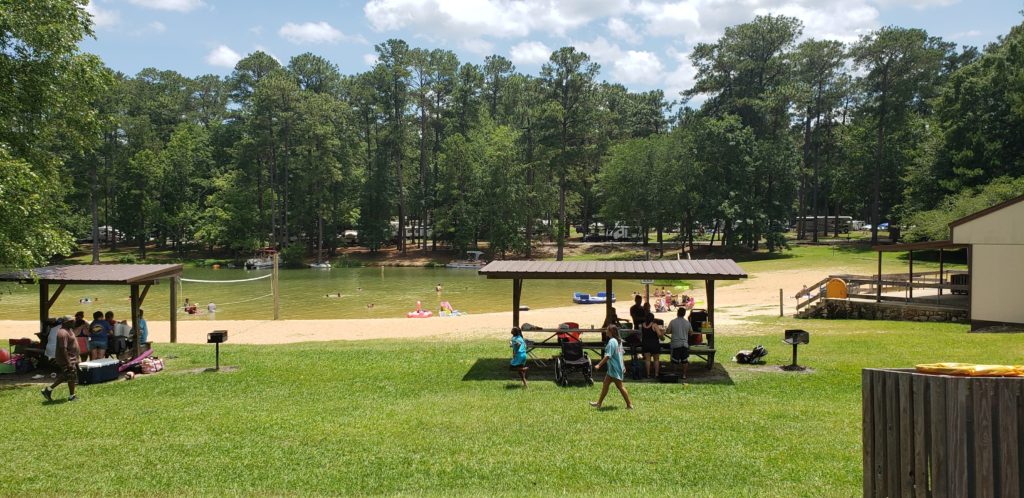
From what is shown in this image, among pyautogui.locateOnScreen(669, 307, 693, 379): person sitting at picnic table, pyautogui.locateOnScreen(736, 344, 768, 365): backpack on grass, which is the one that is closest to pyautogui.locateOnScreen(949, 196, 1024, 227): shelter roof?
pyautogui.locateOnScreen(736, 344, 768, 365): backpack on grass

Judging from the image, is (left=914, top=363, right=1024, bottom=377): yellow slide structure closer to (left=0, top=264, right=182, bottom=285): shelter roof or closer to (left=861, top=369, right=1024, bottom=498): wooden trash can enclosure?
(left=861, top=369, right=1024, bottom=498): wooden trash can enclosure

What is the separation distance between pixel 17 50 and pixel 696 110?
196 ft

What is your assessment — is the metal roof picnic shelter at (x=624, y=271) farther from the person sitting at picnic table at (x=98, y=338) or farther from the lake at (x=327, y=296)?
the lake at (x=327, y=296)

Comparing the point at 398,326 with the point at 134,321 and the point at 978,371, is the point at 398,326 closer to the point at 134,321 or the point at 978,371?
the point at 134,321

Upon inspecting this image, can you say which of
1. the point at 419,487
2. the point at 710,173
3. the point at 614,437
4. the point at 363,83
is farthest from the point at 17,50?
the point at 363,83

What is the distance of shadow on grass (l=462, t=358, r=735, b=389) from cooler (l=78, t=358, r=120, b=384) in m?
7.63

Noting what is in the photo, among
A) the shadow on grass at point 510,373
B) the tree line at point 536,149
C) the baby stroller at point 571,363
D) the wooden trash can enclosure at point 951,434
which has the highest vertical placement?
the tree line at point 536,149

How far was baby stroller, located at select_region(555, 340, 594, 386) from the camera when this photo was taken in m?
13.1

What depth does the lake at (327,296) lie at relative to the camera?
115 feet

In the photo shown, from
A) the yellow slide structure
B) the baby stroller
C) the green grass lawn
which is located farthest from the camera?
the baby stroller

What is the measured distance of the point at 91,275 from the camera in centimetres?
1614

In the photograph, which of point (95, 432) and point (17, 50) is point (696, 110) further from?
point (95, 432)

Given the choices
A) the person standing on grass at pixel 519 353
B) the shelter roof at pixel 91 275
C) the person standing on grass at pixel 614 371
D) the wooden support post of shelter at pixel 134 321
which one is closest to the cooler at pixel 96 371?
the wooden support post of shelter at pixel 134 321

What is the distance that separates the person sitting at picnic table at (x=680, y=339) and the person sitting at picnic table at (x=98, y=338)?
1306 cm
